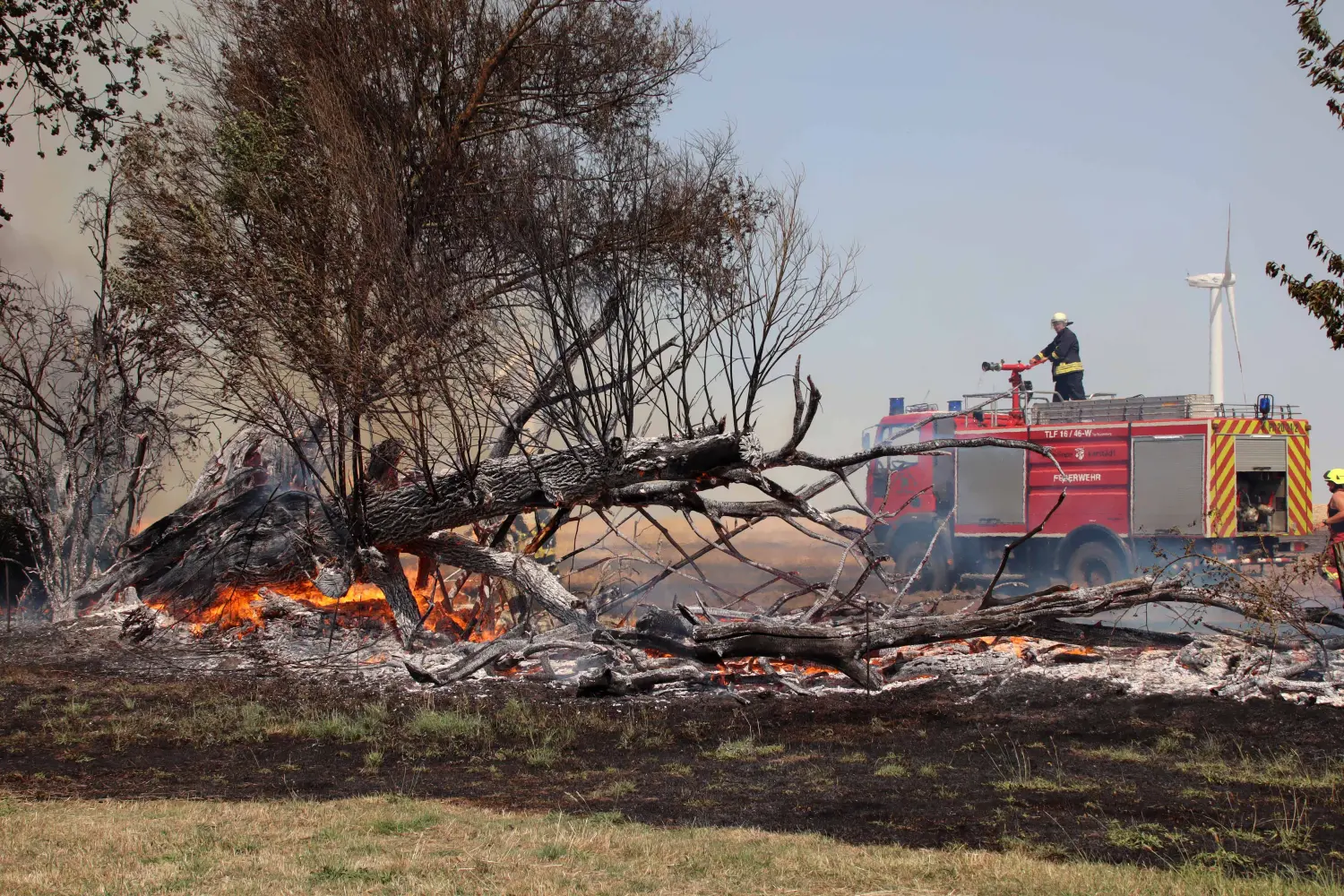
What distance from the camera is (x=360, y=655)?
11.2m

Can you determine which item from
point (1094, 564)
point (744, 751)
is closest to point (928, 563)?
point (1094, 564)

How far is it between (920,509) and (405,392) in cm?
954

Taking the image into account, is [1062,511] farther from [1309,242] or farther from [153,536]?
[153,536]

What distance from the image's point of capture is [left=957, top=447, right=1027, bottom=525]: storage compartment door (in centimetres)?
1695

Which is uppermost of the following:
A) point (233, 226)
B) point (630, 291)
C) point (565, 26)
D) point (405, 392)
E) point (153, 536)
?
point (565, 26)

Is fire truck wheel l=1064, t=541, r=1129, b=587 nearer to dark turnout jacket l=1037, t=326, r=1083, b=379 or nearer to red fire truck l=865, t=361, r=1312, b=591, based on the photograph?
red fire truck l=865, t=361, r=1312, b=591

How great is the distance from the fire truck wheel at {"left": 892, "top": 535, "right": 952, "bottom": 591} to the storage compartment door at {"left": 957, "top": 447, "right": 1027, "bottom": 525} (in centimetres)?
67

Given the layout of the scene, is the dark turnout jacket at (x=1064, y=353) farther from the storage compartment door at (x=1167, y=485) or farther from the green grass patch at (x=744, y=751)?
the green grass patch at (x=744, y=751)

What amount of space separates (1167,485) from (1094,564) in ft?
4.88

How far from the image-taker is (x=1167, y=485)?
15797 mm

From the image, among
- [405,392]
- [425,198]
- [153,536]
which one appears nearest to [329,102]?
[425,198]

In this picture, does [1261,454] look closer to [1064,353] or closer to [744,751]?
[1064,353]

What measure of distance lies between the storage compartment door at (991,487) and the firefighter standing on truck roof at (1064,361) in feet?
3.70

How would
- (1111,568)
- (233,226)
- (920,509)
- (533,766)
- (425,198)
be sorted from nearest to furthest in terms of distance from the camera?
1. (533,766)
2. (233,226)
3. (425,198)
4. (1111,568)
5. (920,509)
